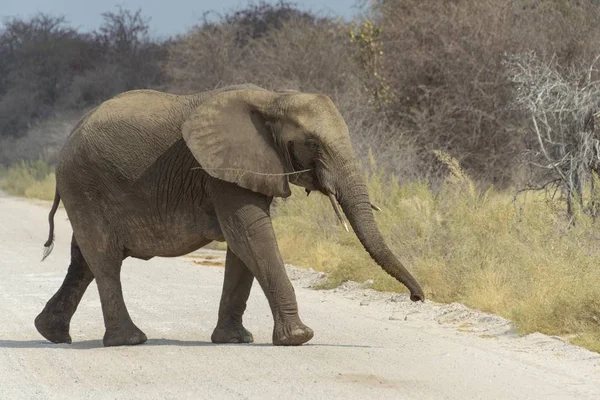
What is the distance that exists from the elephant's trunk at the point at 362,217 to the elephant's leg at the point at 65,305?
2.58 metres

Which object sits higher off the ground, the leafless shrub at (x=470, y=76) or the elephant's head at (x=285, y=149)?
the leafless shrub at (x=470, y=76)

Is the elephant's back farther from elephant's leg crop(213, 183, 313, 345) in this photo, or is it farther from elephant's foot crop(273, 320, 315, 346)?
elephant's foot crop(273, 320, 315, 346)

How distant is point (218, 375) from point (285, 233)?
29.1 feet

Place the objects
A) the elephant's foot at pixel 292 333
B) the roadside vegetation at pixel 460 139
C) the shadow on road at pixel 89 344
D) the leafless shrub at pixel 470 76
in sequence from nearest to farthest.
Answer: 1. the elephant's foot at pixel 292 333
2. the shadow on road at pixel 89 344
3. the roadside vegetation at pixel 460 139
4. the leafless shrub at pixel 470 76

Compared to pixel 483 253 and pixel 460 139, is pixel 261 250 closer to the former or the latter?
pixel 483 253

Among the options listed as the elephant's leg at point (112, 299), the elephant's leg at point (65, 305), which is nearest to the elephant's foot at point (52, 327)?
the elephant's leg at point (65, 305)

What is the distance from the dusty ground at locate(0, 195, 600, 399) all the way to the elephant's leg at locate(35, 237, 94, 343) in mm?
151

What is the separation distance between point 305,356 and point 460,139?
13.6m

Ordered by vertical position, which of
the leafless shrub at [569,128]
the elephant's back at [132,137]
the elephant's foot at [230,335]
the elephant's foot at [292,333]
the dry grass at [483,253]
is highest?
the leafless shrub at [569,128]

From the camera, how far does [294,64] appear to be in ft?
90.0

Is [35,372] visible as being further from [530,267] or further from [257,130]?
[530,267]

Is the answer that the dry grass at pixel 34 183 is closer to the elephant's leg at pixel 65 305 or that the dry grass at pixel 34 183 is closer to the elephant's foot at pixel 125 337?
the elephant's leg at pixel 65 305

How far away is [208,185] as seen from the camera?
31.5ft

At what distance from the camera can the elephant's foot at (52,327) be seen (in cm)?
1034
